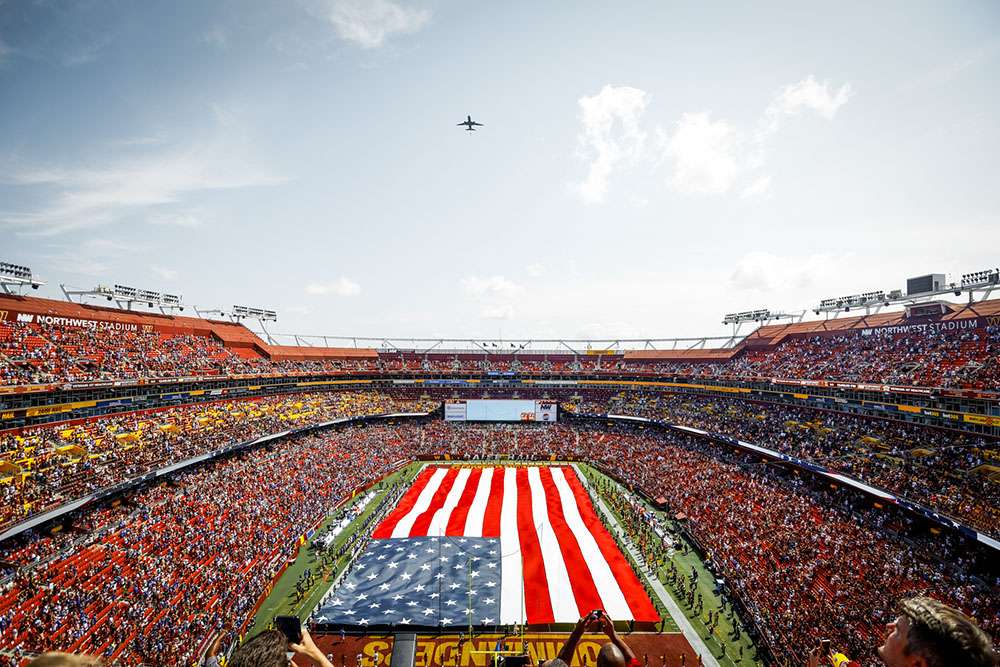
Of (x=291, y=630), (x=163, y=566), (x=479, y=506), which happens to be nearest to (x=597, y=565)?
(x=479, y=506)

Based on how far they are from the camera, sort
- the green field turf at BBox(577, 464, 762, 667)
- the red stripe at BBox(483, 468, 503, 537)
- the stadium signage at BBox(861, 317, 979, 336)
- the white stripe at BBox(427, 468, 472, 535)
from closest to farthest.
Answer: the green field turf at BBox(577, 464, 762, 667)
the red stripe at BBox(483, 468, 503, 537)
the white stripe at BBox(427, 468, 472, 535)
the stadium signage at BBox(861, 317, 979, 336)

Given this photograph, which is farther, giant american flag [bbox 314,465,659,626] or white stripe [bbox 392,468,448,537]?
white stripe [bbox 392,468,448,537]

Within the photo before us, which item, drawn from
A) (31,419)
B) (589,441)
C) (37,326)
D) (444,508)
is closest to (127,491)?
(31,419)

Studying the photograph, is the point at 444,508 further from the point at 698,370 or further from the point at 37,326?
the point at 698,370

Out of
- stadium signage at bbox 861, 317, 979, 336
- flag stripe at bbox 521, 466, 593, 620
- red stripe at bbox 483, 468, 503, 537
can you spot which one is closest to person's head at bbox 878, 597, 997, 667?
flag stripe at bbox 521, 466, 593, 620

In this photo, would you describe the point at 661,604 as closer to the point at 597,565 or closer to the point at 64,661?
the point at 597,565

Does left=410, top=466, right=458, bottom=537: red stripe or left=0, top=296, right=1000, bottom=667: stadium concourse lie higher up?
left=0, top=296, right=1000, bottom=667: stadium concourse

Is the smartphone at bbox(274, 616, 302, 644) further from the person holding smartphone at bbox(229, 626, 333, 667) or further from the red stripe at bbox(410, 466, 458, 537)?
the red stripe at bbox(410, 466, 458, 537)
